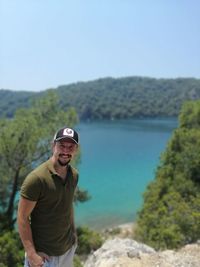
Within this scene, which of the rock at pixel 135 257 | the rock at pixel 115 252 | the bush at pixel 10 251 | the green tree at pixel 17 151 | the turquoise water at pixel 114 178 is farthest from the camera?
the turquoise water at pixel 114 178

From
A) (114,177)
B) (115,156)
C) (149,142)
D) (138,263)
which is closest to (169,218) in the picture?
(138,263)

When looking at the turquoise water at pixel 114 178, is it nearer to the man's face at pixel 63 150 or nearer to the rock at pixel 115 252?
the rock at pixel 115 252

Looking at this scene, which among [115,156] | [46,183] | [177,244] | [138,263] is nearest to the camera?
[46,183]

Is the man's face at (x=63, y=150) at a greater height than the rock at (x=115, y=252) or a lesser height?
greater

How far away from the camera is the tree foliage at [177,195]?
46.5ft

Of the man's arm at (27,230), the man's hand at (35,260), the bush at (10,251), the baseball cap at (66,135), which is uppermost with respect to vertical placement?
the baseball cap at (66,135)

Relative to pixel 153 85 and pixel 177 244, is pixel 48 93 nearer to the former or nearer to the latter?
pixel 177 244

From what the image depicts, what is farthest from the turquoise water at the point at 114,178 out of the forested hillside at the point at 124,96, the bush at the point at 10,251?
the forested hillside at the point at 124,96

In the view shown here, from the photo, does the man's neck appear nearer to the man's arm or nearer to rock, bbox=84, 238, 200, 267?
the man's arm

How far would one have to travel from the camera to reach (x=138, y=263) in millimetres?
6859

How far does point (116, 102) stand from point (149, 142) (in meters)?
82.9

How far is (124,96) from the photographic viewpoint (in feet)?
557

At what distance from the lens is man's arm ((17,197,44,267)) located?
355 cm

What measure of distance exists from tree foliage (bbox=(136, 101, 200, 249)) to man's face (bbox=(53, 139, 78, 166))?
9.70 meters
